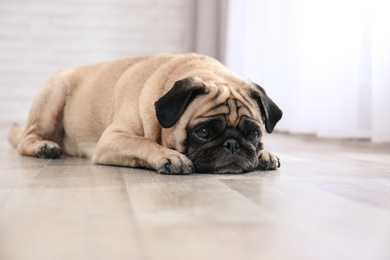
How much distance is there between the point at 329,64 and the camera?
471 centimetres

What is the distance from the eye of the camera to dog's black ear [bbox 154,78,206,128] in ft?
8.05

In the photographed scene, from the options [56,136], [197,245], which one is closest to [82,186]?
[197,245]

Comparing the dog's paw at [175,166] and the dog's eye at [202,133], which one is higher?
the dog's eye at [202,133]

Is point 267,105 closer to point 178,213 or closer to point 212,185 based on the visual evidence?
point 212,185

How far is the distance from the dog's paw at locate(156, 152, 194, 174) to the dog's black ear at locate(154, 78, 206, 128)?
6.6 inches

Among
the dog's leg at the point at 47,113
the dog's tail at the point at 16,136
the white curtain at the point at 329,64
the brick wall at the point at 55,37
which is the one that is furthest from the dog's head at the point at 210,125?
the brick wall at the point at 55,37

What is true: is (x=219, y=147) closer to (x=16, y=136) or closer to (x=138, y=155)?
(x=138, y=155)

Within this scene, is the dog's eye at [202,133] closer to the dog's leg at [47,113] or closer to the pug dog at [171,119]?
the pug dog at [171,119]

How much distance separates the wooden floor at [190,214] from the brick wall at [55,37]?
5.34 metres

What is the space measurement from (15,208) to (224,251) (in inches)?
28.7

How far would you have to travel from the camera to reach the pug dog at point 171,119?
97.4 inches

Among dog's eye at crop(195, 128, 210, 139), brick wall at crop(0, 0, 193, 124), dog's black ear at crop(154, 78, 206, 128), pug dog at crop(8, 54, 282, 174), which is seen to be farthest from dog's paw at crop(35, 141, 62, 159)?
brick wall at crop(0, 0, 193, 124)

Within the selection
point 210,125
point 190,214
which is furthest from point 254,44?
point 190,214

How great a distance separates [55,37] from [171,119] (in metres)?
5.75
